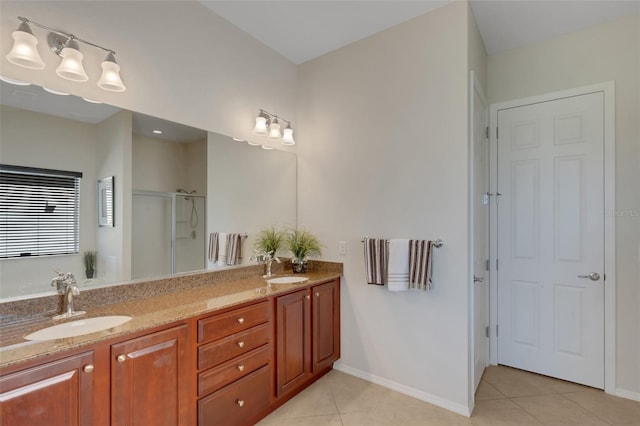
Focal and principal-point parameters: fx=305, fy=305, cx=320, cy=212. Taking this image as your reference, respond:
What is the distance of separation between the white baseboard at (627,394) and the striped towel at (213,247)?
3294mm

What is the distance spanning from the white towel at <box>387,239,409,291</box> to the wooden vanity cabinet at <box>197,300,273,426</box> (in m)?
0.96

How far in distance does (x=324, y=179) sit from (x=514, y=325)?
2236 millimetres

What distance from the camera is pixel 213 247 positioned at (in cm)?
241

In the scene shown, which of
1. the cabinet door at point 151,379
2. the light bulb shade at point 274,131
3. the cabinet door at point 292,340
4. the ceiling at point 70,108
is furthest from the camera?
the light bulb shade at point 274,131

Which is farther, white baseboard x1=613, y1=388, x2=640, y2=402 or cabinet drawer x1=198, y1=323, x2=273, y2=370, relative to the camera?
white baseboard x1=613, y1=388, x2=640, y2=402

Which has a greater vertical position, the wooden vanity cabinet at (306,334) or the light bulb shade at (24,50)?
the light bulb shade at (24,50)

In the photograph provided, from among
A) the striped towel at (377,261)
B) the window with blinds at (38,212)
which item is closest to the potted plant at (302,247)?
the striped towel at (377,261)

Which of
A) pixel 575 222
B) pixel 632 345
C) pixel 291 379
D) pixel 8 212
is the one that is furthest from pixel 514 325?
pixel 8 212

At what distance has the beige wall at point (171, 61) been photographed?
1579 mm

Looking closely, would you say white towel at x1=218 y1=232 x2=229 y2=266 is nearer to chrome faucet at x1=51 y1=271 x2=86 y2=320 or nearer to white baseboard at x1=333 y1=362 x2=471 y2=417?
chrome faucet at x1=51 y1=271 x2=86 y2=320

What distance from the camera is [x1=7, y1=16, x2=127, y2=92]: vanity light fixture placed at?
1.39 meters

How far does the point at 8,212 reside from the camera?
4.91ft

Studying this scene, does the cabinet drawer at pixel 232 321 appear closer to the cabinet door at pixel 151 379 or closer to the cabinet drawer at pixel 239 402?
the cabinet door at pixel 151 379

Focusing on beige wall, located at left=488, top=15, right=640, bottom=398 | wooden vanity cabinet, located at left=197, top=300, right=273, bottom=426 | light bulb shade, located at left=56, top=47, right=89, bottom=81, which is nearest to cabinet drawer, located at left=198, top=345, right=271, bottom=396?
wooden vanity cabinet, located at left=197, top=300, right=273, bottom=426
